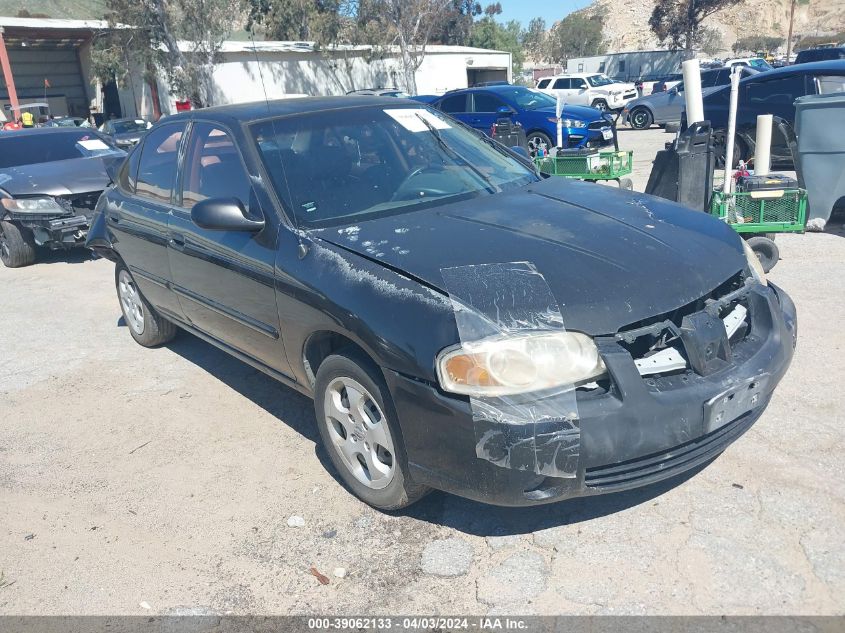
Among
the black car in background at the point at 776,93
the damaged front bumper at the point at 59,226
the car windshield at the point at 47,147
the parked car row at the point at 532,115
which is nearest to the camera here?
the damaged front bumper at the point at 59,226

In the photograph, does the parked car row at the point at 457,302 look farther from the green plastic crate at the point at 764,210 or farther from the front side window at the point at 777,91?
the front side window at the point at 777,91

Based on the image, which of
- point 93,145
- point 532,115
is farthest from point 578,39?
point 93,145

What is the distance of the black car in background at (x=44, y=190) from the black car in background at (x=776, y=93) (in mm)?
8302

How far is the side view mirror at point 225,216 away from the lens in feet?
11.1

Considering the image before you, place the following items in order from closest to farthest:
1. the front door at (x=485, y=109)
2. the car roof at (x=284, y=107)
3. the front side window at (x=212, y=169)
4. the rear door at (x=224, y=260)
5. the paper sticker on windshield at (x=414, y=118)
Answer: the rear door at (x=224, y=260) < the front side window at (x=212, y=169) < the car roof at (x=284, y=107) < the paper sticker on windshield at (x=414, y=118) < the front door at (x=485, y=109)

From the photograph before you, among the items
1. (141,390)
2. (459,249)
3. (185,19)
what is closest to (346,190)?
(459,249)

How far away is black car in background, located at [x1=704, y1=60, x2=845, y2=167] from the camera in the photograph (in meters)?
9.96

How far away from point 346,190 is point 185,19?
27157 mm

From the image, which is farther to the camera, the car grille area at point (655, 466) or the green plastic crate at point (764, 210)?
the green plastic crate at point (764, 210)

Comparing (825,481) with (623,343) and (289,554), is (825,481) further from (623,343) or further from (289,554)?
(289,554)

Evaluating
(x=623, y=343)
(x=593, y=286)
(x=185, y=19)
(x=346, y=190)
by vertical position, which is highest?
(x=185, y=19)

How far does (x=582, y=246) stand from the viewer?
3025 mm

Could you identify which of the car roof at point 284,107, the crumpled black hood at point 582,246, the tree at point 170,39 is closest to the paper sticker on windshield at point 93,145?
the car roof at point 284,107

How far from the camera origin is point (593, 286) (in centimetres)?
273
